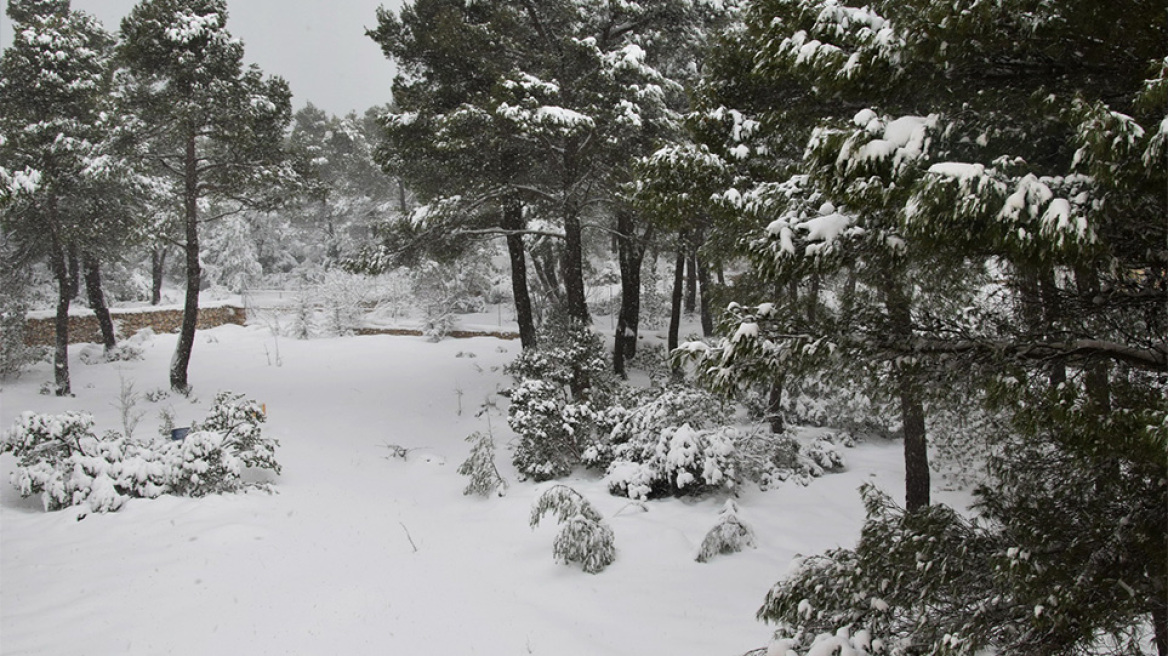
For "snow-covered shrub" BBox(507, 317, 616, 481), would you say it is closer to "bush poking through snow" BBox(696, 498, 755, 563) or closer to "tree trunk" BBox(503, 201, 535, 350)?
"tree trunk" BBox(503, 201, 535, 350)

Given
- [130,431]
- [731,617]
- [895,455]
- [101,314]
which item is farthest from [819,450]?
[101,314]

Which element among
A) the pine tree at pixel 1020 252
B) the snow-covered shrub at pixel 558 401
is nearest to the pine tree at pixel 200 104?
the snow-covered shrub at pixel 558 401

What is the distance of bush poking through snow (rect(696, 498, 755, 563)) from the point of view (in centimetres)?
716

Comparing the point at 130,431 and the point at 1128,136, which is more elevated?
the point at 1128,136

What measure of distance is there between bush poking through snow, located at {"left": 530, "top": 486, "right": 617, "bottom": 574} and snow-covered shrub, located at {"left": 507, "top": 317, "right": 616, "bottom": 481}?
2801 millimetres

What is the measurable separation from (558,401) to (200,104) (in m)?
9.02

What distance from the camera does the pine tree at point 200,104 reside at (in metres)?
12.1

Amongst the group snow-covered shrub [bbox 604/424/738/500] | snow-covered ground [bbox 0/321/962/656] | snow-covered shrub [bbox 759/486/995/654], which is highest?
snow-covered shrub [bbox 759/486/995/654]

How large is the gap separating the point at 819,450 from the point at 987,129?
818cm

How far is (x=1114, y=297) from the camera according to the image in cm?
285

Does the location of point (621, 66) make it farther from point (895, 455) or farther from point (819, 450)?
point (895, 455)

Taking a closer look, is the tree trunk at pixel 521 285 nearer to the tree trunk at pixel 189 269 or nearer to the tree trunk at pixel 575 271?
the tree trunk at pixel 575 271

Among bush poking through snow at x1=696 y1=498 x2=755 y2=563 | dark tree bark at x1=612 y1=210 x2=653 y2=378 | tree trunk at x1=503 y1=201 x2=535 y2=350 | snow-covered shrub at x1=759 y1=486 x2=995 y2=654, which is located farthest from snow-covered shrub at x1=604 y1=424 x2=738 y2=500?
dark tree bark at x1=612 y1=210 x2=653 y2=378

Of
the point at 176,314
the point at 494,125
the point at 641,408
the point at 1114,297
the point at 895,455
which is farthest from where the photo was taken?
the point at 176,314
